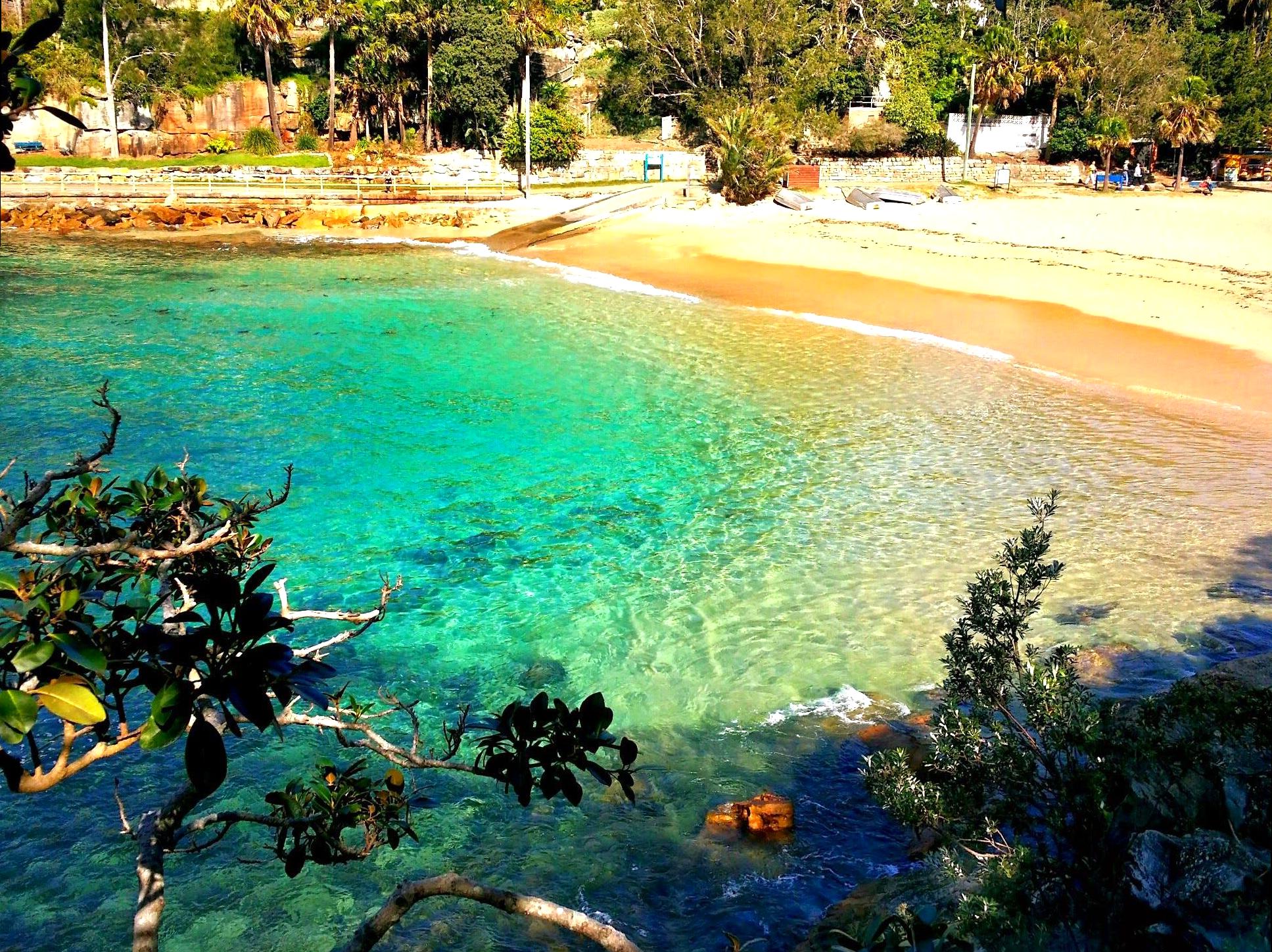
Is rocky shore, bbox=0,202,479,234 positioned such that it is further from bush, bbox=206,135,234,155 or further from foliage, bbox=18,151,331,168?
bush, bbox=206,135,234,155

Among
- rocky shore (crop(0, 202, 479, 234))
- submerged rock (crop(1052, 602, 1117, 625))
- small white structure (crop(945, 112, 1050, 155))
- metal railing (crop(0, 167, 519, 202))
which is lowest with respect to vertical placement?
submerged rock (crop(1052, 602, 1117, 625))

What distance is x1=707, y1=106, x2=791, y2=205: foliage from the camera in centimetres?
3791

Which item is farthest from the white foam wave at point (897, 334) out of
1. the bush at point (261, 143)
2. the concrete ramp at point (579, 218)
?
the bush at point (261, 143)

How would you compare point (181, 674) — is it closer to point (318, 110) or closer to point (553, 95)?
point (553, 95)

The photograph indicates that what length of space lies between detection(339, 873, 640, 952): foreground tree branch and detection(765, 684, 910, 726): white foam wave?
5030 mm

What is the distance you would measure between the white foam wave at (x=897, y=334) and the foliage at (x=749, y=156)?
604 inches

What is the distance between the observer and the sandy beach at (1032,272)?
19.5m

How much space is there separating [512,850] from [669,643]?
3101 mm

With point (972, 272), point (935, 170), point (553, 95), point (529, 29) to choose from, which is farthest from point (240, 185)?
point (935, 170)

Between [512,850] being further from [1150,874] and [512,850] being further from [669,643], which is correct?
[1150,874]

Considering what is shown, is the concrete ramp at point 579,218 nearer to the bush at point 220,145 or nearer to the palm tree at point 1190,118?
the bush at point 220,145

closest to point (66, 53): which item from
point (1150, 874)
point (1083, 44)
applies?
point (1083, 44)

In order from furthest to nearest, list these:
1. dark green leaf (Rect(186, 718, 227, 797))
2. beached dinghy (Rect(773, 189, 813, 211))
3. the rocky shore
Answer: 1. beached dinghy (Rect(773, 189, 813, 211))
2. the rocky shore
3. dark green leaf (Rect(186, 718, 227, 797))

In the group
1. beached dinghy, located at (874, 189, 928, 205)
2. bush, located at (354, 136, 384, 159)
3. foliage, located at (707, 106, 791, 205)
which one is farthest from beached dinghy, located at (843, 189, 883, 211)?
bush, located at (354, 136, 384, 159)
